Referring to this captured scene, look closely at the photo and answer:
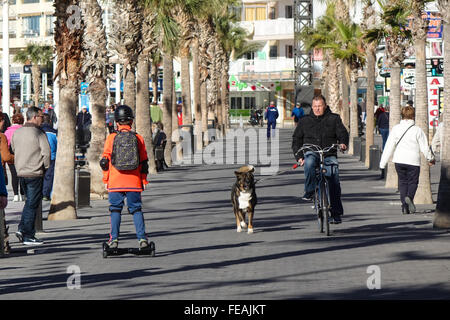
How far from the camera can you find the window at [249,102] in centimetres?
10706

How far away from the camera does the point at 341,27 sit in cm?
4438

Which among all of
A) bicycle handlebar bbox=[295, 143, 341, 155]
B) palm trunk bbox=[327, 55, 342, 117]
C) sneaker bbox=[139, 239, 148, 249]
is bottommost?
sneaker bbox=[139, 239, 148, 249]

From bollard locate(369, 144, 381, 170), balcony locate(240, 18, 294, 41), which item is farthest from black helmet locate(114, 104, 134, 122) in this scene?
balcony locate(240, 18, 294, 41)

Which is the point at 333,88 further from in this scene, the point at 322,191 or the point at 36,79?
the point at 322,191

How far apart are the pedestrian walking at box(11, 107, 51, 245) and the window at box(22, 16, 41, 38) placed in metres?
87.0

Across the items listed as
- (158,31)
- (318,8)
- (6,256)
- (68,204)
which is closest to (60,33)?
(68,204)

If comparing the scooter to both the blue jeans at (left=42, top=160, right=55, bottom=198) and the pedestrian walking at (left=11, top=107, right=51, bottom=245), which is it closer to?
the pedestrian walking at (left=11, top=107, right=51, bottom=245)

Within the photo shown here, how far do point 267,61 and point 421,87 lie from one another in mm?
82535

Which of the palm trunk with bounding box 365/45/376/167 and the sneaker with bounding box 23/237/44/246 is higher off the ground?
the palm trunk with bounding box 365/45/376/167

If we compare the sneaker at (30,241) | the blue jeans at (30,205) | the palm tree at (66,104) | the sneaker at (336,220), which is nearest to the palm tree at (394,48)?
the palm tree at (66,104)

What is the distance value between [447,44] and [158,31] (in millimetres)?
19663

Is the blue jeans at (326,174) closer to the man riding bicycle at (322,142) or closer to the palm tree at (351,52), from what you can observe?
the man riding bicycle at (322,142)

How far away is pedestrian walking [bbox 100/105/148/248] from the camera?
467 inches

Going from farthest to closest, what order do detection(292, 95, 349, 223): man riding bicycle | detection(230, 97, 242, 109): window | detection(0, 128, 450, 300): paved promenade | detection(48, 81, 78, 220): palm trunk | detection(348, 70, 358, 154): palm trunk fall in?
detection(230, 97, 242, 109): window < detection(348, 70, 358, 154): palm trunk < detection(48, 81, 78, 220): palm trunk < detection(292, 95, 349, 223): man riding bicycle < detection(0, 128, 450, 300): paved promenade
